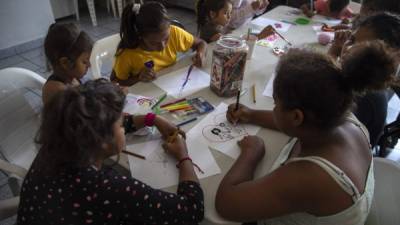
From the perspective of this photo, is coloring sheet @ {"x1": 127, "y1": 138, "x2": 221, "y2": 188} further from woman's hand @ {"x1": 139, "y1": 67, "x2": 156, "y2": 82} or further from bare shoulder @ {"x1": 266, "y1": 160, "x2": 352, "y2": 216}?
woman's hand @ {"x1": 139, "y1": 67, "x2": 156, "y2": 82}

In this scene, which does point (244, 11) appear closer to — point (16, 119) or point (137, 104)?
point (137, 104)

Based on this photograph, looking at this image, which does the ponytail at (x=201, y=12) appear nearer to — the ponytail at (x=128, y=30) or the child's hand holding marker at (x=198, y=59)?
the child's hand holding marker at (x=198, y=59)

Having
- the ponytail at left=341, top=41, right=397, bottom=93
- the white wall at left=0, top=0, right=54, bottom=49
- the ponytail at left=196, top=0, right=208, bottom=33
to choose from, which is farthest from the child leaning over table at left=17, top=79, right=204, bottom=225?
the white wall at left=0, top=0, right=54, bottom=49

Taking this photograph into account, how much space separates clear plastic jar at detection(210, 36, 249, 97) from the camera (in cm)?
109

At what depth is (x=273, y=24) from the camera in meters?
1.89

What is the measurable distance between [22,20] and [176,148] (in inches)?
115

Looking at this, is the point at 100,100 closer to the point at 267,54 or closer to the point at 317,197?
the point at 317,197

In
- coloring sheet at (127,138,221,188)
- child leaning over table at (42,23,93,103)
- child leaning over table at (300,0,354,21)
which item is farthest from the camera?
child leaning over table at (300,0,354,21)

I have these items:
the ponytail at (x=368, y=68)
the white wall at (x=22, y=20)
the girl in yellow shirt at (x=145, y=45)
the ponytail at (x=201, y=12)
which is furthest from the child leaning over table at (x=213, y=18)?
the white wall at (x=22, y=20)

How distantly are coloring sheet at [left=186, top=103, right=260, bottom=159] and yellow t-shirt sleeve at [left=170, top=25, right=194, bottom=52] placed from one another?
67 cm

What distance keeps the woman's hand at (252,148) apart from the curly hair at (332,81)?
0.20 meters

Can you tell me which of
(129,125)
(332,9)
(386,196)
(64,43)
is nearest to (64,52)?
(64,43)

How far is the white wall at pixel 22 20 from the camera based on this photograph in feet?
9.53

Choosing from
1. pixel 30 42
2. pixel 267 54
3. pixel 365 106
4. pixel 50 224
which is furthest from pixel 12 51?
pixel 365 106
